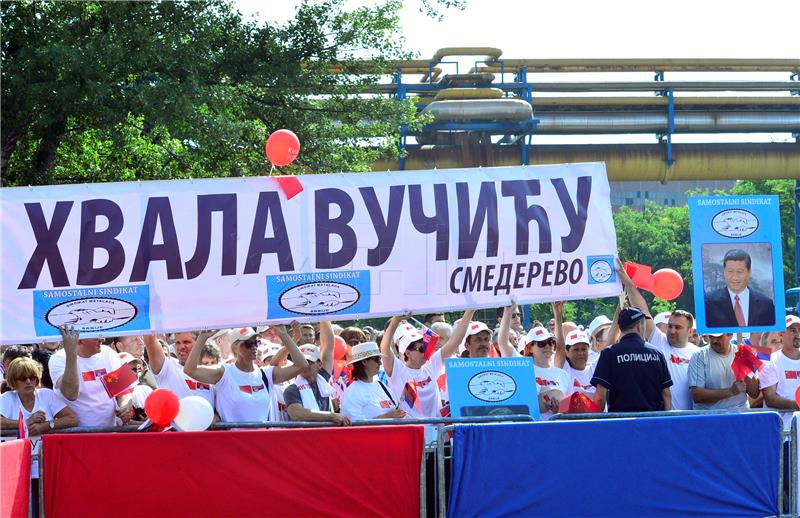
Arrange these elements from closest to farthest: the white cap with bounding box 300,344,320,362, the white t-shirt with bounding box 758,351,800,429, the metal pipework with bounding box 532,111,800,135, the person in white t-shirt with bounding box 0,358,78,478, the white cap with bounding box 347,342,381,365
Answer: the person in white t-shirt with bounding box 0,358,78,478
the white cap with bounding box 347,342,381,365
the white cap with bounding box 300,344,320,362
the white t-shirt with bounding box 758,351,800,429
the metal pipework with bounding box 532,111,800,135

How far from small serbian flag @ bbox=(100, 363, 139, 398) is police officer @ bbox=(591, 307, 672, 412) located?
3.64 metres

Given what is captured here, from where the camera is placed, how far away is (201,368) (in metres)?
8.13

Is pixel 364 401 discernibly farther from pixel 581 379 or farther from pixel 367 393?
pixel 581 379

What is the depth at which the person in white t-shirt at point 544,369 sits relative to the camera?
354 inches

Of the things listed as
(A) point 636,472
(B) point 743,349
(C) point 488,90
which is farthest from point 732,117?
(A) point 636,472

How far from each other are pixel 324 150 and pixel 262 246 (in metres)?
9.90

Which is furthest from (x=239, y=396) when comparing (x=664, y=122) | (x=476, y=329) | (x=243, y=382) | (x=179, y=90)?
(x=664, y=122)

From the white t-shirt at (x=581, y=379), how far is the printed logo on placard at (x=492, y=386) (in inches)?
52.5

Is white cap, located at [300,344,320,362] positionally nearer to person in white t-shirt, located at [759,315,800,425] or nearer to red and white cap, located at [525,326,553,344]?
red and white cap, located at [525,326,553,344]

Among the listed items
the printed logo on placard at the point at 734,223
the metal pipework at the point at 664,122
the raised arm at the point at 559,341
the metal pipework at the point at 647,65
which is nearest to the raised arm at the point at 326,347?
the raised arm at the point at 559,341

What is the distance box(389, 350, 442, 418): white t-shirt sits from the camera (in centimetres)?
898

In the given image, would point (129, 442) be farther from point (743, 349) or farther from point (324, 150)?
point (324, 150)

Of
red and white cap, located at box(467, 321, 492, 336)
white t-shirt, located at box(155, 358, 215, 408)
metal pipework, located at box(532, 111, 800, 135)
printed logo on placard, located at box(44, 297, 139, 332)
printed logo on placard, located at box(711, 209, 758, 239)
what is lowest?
white t-shirt, located at box(155, 358, 215, 408)

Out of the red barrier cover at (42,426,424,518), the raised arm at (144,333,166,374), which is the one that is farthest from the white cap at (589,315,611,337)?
the raised arm at (144,333,166,374)
